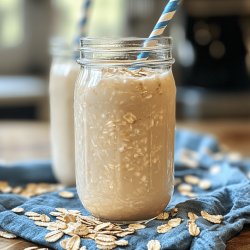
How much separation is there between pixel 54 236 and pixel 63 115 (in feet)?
1.11

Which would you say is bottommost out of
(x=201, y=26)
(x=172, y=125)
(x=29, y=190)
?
(x=29, y=190)

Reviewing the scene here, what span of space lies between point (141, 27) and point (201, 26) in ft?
1.13

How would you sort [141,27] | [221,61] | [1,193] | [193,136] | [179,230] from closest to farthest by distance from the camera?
[179,230], [1,193], [193,136], [221,61], [141,27]

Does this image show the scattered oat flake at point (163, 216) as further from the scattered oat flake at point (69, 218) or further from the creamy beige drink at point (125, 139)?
the scattered oat flake at point (69, 218)

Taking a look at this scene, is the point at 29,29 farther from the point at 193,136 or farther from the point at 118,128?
the point at 118,128

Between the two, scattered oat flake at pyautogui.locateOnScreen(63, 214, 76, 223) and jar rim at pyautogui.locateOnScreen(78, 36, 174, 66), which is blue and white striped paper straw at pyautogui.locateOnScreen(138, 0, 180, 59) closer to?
jar rim at pyautogui.locateOnScreen(78, 36, 174, 66)

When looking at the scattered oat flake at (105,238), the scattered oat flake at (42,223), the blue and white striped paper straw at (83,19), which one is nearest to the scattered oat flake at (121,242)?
the scattered oat flake at (105,238)

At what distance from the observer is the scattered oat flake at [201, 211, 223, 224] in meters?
0.85

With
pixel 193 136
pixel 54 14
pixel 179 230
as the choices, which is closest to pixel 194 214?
pixel 179 230

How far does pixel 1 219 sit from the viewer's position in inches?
33.9

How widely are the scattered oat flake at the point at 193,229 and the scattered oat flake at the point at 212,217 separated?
1.9 inches

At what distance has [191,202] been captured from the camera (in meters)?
0.91

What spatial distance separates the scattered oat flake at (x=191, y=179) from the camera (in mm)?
1104

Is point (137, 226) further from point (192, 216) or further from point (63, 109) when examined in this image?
point (63, 109)
